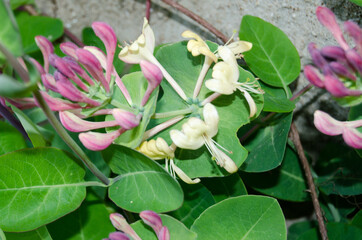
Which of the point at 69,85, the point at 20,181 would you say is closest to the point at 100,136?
the point at 69,85

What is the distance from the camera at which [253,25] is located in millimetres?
945

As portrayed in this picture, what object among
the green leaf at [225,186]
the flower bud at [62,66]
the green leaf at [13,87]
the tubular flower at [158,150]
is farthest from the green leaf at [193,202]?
the green leaf at [13,87]

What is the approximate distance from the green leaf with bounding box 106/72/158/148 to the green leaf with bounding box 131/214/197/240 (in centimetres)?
15

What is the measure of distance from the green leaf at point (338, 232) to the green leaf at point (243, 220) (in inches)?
10.8

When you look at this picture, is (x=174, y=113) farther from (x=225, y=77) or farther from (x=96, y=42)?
(x=96, y=42)

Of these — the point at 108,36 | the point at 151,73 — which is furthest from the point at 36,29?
the point at 151,73

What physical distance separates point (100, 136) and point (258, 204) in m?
0.31

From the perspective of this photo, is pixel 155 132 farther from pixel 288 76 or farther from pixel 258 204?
pixel 288 76

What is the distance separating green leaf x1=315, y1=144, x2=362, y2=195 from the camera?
104 cm

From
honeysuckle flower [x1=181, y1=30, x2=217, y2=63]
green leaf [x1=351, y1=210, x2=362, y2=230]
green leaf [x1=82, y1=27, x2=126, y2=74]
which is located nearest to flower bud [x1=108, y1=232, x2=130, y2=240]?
honeysuckle flower [x1=181, y1=30, x2=217, y2=63]

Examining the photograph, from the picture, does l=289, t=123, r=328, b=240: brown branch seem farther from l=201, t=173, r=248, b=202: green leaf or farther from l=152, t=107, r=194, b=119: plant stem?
l=152, t=107, r=194, b=119: plant stem

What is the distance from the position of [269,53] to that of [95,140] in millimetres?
477

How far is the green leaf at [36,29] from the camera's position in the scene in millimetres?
1222

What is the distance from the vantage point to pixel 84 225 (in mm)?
948
